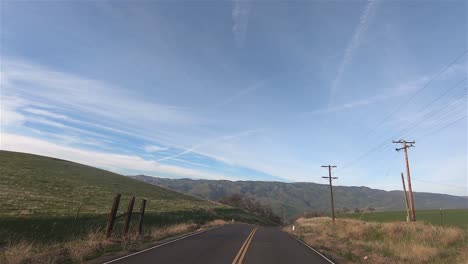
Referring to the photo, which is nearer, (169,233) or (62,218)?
(169,233)

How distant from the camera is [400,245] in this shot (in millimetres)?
20922

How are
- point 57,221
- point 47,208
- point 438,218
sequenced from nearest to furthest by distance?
point 57,221 → point 47,208 → point 438,218

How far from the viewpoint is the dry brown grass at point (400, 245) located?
16375 millimetres

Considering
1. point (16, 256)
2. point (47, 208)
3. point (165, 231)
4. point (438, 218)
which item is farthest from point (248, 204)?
point (16, 256)

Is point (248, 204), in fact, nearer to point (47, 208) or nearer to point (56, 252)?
point (47, 208)

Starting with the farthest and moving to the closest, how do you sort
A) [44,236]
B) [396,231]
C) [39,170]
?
1. [39,170]
2. [396,231]
3. [44,236]

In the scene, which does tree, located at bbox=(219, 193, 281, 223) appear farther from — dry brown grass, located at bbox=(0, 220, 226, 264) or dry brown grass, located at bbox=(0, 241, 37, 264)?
dry brown grass, located at bbox=(0, 241, 37, 264)

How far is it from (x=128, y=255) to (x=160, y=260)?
196cm

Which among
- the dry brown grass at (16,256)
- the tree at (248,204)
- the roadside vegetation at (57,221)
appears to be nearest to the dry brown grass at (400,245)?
the roadside vegetation at (57,221)

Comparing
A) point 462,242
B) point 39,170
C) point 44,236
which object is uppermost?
point 39,170

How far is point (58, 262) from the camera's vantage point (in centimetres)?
1168

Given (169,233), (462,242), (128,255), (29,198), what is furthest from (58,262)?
(29,198)

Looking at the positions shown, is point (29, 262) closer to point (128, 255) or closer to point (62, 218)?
point (128, 255)

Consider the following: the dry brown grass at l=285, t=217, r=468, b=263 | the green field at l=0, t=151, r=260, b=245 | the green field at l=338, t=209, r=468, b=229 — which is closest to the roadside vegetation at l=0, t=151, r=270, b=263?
the green field at l=0, t=151, r=260, b=245
